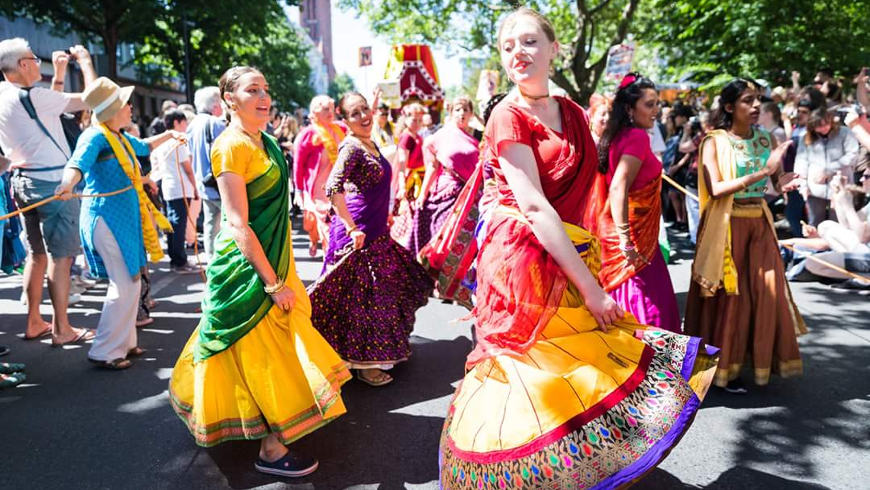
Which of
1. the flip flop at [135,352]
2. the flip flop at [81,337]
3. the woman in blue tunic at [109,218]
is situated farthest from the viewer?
the flip flop at [81,337]

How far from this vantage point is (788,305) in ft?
12.6

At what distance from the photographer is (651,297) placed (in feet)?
12.1

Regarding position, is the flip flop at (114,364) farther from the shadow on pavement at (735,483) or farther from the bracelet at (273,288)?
the shadow on pavement at (735,483)

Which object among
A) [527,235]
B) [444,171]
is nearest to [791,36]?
[444,171]

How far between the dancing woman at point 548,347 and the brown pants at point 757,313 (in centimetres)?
186

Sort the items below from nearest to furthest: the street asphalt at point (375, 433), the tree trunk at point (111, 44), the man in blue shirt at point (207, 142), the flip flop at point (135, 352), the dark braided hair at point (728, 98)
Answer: the street asphalt at point (375, 433) < the dark braided hair at point (728, 98) < the flip flop at point (135, 352) < the man in blue shirt at point (207, 142) < the tree trunk at point (111, 44)

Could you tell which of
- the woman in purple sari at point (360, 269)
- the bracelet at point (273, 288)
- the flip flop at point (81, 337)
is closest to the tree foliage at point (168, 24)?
the flip flop at point (81, 337)

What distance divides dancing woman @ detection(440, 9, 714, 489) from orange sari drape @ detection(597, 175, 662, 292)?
1.46m

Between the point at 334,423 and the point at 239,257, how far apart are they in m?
1.21

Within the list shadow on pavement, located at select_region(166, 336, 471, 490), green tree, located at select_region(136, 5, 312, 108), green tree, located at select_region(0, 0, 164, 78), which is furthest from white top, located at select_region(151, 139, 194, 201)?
green tree, located at select_region(136, 5, 312, 108)

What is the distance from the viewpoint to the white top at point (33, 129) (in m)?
4.85

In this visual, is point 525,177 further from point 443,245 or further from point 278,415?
point 443,245

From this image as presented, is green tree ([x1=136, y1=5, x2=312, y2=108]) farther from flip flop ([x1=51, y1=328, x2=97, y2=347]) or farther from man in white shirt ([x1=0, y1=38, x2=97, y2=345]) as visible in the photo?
flip flop ([x1=51, y1=328, x2=97, y2=347])

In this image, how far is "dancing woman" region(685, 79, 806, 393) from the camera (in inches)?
147
